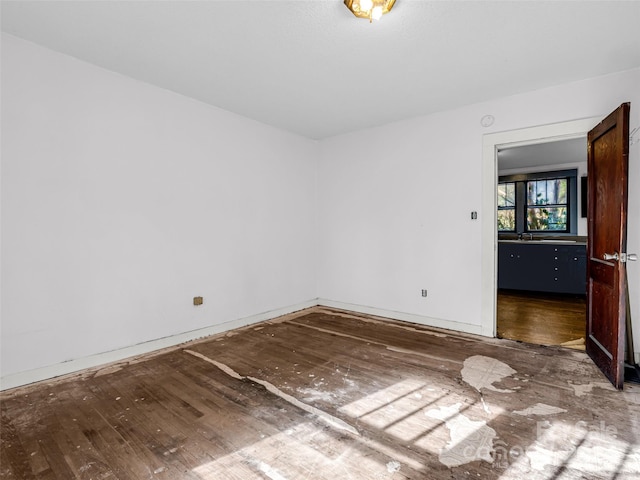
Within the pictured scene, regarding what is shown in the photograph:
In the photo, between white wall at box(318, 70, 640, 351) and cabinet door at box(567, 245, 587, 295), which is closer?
white wall at box(318, 70, 640, 351)

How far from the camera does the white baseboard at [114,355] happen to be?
2.44 meters

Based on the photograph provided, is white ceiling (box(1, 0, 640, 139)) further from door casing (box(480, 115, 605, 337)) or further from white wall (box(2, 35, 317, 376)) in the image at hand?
door casing (box(480, 115, 605, 337))

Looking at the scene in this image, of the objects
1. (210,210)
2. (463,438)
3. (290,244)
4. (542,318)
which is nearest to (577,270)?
(542,318)

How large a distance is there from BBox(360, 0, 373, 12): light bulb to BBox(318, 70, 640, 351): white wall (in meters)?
2.17

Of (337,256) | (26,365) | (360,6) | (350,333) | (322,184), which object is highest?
(360,6)

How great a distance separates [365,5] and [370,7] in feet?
0.11

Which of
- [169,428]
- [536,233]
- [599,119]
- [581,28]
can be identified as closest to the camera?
[169,428]

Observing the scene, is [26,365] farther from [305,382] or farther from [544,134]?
[544,134]

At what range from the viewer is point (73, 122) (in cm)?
270

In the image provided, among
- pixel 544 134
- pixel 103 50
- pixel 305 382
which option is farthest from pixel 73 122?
pixel 544 134

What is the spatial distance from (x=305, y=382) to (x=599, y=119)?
351cm

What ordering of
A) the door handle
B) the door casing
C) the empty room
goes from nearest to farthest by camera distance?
the empty room → the door handle → the door casing

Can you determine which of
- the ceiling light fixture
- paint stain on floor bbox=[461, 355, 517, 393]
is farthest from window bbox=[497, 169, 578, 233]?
the ceiling light fixture

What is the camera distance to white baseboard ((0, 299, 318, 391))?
96.2 inches
